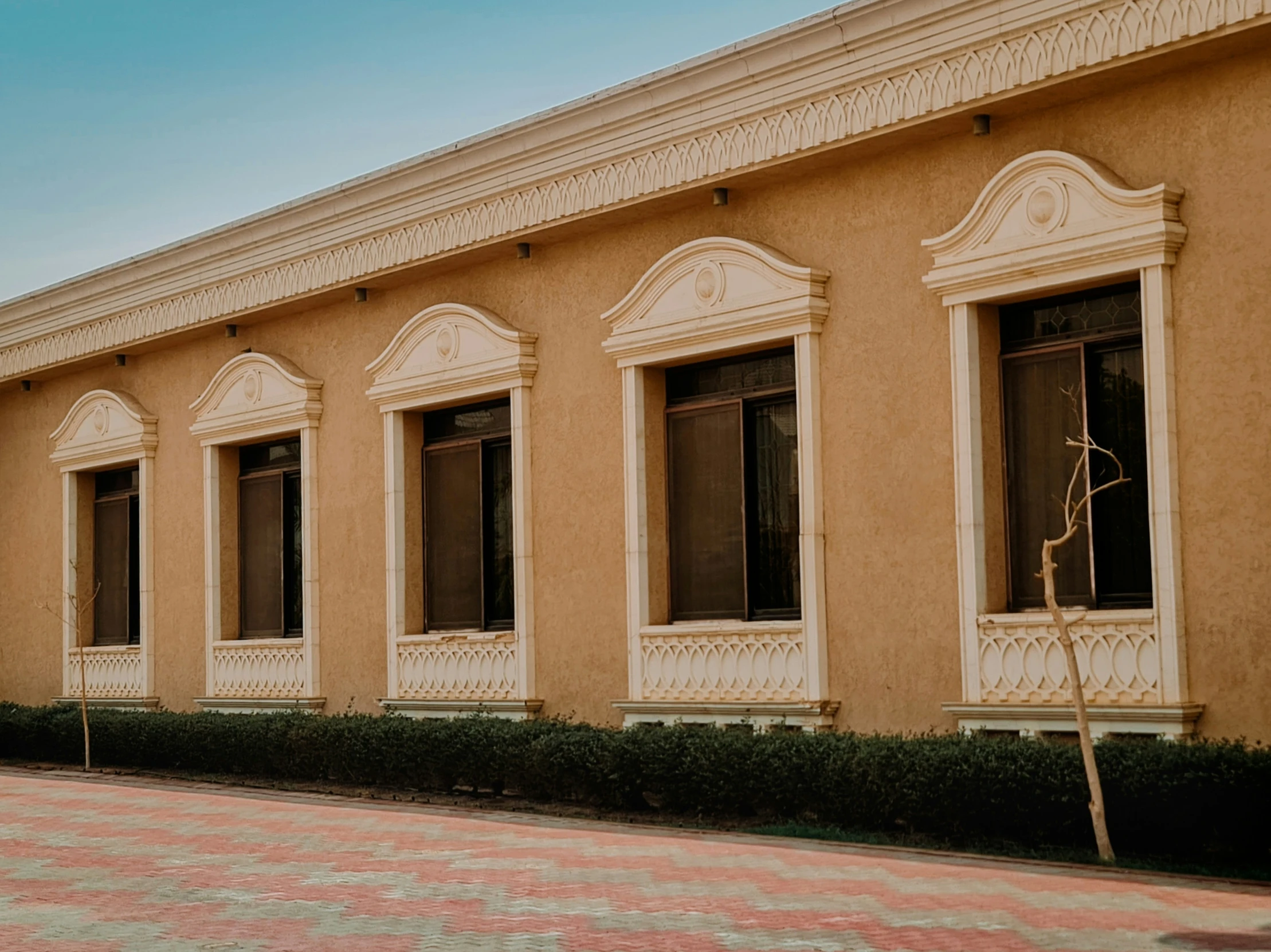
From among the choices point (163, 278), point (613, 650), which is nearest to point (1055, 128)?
point (613, 650)

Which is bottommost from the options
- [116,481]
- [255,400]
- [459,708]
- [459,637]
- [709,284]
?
[459,708]

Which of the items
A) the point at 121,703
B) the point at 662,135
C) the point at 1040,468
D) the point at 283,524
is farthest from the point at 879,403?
the point at 121,703

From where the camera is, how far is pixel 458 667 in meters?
18.9

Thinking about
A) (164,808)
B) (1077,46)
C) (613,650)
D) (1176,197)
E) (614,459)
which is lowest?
(164,808)

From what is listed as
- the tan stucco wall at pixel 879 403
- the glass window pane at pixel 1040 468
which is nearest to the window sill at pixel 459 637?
the tan stucco wall at pixel 879 403

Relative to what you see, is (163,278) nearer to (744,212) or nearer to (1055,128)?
(744,212)

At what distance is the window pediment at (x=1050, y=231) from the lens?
41.6 feet

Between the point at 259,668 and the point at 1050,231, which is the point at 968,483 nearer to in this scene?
the point at 1050,231

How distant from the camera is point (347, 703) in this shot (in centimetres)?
2047

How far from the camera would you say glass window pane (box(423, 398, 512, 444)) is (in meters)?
19.1

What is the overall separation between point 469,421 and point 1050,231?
27.1ft

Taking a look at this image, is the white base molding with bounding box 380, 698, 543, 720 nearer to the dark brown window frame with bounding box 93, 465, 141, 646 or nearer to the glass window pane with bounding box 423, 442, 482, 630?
the glass window pane with bounding box 423, 442, 482, 630

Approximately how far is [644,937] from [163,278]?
1671 cm

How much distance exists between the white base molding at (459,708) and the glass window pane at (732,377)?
3.71 meters
